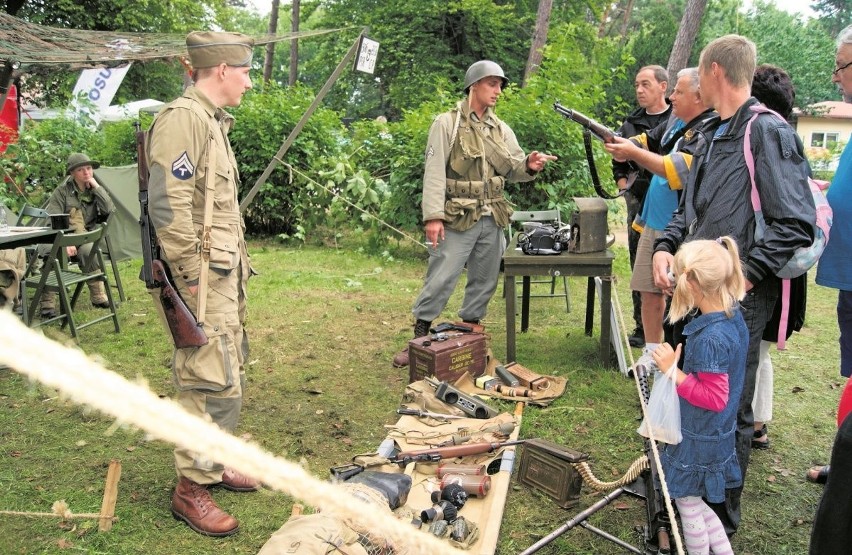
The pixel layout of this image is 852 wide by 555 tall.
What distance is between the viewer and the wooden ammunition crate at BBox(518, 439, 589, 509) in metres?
3.82

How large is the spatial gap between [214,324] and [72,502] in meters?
1.41

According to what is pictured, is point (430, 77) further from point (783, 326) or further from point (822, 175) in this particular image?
point (783, 326)

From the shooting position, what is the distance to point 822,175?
2291 cm

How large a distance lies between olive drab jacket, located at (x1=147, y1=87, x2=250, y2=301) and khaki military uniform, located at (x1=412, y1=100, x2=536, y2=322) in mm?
2468

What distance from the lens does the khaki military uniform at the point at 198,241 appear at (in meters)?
3.45

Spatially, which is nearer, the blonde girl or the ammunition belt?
the blonde girl

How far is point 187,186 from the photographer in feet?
11.4

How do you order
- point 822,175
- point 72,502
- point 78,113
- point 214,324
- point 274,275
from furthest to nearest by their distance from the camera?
point 822,175 → point 78,113 → point 274,275 → point 72,502 → point 214,324

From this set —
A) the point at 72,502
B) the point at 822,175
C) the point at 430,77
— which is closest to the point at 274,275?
the point at 72,502

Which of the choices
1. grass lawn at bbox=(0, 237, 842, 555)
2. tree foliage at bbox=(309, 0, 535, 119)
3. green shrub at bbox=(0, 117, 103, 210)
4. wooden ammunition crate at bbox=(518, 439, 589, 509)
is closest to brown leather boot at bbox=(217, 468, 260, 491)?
grass lawn at bbox=(0, 237, 842, 555)

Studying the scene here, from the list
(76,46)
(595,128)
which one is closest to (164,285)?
(595,128)

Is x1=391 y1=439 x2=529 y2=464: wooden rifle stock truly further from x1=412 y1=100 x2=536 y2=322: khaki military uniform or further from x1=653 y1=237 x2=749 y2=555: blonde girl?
x1=412 y1=100 x2=536 y2=322: khaki military uniform

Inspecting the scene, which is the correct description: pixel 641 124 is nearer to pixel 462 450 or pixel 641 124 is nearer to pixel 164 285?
pixel 462 450

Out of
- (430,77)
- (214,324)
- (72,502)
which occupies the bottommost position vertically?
(72,502)
